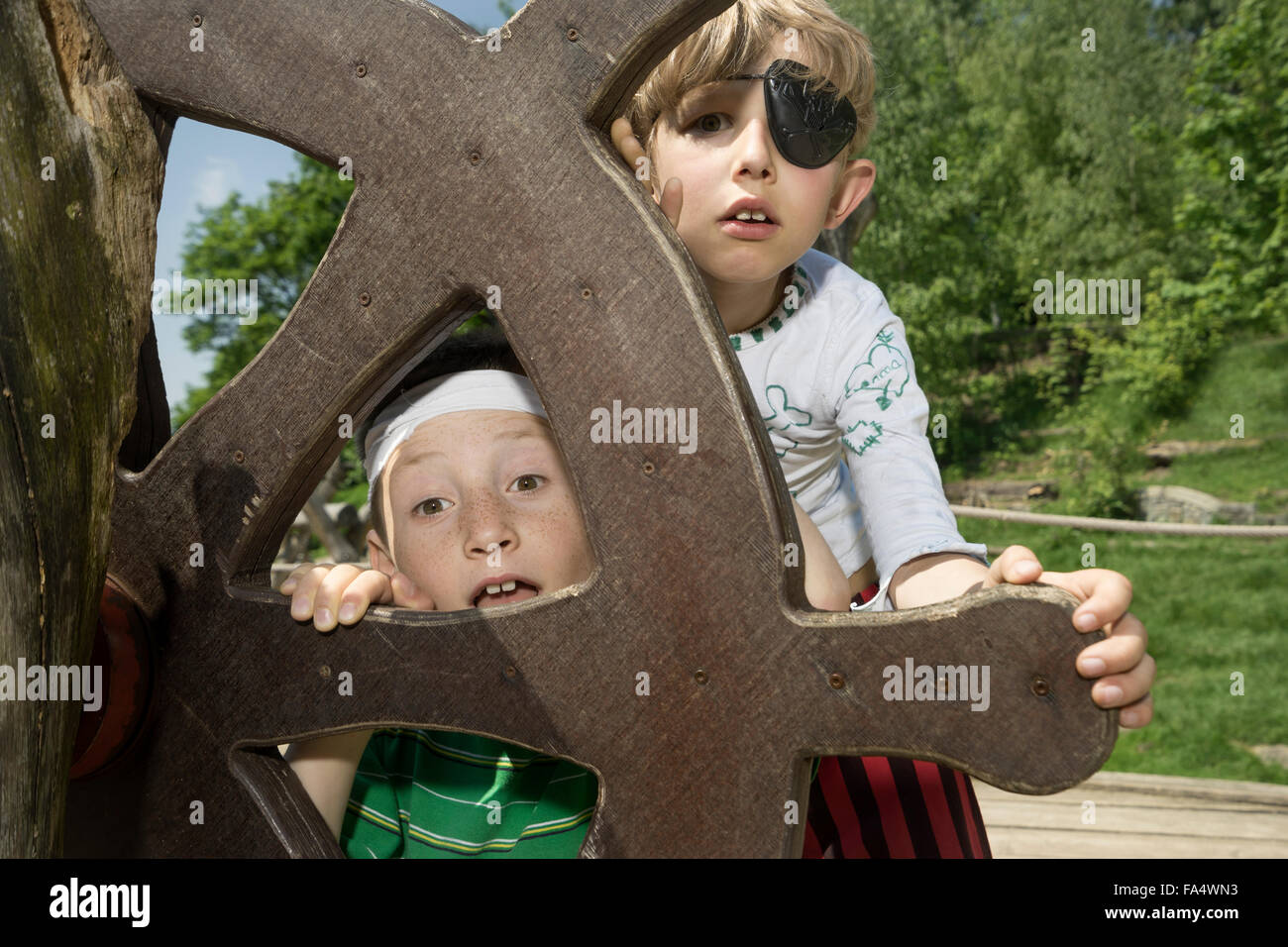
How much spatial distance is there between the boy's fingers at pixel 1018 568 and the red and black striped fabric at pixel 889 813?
0.39 meters

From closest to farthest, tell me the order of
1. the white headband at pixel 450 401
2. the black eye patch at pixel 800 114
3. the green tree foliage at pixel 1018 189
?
1. the black eye patch at pixel 800 114
2. the white headband at pixel 450 401
3. the green tree foliage at pixel 1018 189

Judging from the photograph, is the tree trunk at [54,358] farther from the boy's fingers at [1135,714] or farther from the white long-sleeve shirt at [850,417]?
the boy's fingers at [1135,714]

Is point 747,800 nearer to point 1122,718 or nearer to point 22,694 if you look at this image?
point 1122,718

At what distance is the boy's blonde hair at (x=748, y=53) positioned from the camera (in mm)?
1002

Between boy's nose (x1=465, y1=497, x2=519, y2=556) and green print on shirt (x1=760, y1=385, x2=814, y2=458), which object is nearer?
boy's nose (x1=465, y1=497, x2=519, y2=556)

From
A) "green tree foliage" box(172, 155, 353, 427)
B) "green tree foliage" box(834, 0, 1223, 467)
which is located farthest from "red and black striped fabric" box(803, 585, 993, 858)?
"green tree foliage" box(172, 155, 353, 427)

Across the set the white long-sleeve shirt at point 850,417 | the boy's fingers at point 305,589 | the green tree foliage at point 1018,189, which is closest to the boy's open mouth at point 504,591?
the boy's fingers at point 305,589

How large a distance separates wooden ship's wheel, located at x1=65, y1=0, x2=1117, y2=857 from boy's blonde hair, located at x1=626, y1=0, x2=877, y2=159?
9.2 inches

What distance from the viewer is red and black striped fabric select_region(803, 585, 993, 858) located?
1.02 m

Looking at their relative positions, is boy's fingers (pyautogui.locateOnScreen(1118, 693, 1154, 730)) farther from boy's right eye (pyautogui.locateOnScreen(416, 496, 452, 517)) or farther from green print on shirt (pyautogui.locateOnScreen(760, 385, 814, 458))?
boy's right eye (pyautogui.locateOnScreen(416, 496, 452, 517))

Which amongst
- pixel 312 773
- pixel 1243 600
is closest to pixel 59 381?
pixel 312 773

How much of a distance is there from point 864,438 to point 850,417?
0.13 ft

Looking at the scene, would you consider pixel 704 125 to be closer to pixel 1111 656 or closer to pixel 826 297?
pixel 826 297

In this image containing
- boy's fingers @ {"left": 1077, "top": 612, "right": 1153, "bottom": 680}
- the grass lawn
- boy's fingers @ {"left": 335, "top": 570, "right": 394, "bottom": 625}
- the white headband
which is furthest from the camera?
the grass lawn
